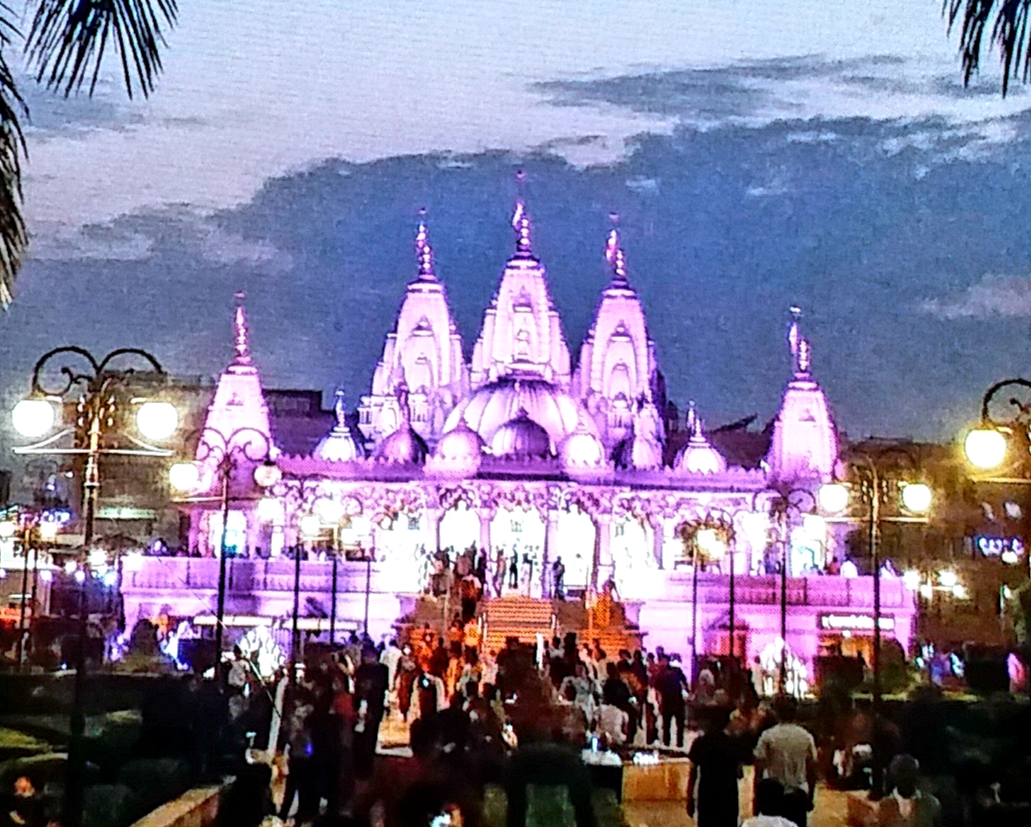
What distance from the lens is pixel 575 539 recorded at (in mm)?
50875

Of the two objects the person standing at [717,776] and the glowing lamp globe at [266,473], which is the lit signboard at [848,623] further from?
the person standing at [717,776]

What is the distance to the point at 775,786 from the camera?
8.28 m

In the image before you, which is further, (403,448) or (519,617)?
(403,448)

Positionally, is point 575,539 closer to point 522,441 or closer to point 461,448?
point 522,441

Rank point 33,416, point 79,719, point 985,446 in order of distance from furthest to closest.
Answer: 1. point 33,416
2. point 985,446
3. point 79,719

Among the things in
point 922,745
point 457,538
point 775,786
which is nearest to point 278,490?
point 457,538

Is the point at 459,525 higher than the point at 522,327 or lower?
lower

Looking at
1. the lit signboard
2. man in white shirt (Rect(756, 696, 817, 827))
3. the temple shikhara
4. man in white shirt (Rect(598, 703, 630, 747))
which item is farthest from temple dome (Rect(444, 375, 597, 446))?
man in white shirt (Rect(756, 696, 817, 827))

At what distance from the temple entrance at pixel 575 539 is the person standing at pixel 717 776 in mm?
38752

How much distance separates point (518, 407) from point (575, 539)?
490 cm

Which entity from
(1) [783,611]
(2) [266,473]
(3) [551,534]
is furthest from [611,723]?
(3) [551,534]

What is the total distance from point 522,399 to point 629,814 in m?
40.5

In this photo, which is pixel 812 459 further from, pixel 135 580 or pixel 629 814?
pixel 629 814

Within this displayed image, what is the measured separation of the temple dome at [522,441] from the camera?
50.7 meters
